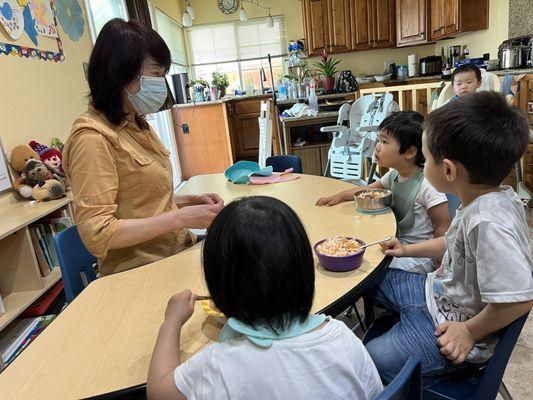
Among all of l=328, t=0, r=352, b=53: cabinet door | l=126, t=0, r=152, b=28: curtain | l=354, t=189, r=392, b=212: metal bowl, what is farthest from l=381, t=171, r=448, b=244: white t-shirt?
l=328, t=0, r=352, b=53: cabinet door

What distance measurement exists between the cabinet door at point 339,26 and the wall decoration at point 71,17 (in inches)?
151

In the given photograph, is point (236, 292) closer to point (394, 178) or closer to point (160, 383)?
point (160, 383)

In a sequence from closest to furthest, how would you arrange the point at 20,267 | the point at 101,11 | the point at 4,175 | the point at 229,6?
1. the point at 20,267
2. the point at 4,175
3. the point at 101,11
4. the point at 229,6

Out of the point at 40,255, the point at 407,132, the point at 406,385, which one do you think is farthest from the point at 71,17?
the point at 406,385

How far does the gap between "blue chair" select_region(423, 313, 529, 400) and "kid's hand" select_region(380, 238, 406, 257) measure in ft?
1.02

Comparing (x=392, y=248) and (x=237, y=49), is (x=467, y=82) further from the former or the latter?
(x=237, y=49)

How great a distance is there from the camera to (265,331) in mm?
630

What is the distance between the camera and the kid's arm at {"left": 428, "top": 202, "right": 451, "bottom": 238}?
4.58ft

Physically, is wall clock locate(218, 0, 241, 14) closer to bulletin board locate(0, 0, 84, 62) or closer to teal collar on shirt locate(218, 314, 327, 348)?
bulletin board locate(0, 0, 84, 62)

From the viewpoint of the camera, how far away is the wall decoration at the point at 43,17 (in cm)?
249

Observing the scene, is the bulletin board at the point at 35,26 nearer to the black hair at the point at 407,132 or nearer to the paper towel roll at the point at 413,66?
the black hair at the point at 407,132

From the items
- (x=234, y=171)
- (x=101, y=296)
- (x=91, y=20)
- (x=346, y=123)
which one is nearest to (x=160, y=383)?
(x=101, y=296)

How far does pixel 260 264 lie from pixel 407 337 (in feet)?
1.97

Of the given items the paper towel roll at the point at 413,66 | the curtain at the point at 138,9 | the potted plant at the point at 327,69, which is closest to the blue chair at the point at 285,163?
the curtain at the point at 138,9
